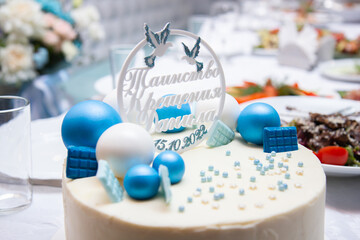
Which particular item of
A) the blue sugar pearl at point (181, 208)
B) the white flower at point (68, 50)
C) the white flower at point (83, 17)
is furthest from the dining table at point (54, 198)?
the white flower at point (83, 17)

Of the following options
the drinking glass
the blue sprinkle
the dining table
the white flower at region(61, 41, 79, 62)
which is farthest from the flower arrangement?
the blue sprinkle

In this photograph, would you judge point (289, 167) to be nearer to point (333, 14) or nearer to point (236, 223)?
point (236, 223)

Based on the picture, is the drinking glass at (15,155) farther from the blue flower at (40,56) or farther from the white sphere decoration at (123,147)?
the blue flower at (40,56)

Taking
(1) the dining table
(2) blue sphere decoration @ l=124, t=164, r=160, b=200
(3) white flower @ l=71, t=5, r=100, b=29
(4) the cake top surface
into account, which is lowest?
(1) the dining table

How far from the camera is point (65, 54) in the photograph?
7.91 feet

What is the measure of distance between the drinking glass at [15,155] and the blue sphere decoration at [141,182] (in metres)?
0.34

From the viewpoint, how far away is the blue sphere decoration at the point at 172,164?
35.0 inches

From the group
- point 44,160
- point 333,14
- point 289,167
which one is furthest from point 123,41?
point 289,167

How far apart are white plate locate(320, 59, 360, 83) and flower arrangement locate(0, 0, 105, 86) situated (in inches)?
54.8

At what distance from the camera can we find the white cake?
76 centimetres

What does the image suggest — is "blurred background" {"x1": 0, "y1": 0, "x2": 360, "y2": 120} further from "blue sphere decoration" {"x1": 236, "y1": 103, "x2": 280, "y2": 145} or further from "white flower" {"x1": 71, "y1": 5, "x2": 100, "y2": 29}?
"blue sphere decoration" {"x1": 236, "y1": 103, "x2": 280, "y2": 145}

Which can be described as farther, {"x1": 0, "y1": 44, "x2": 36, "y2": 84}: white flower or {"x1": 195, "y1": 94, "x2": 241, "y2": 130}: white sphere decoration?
{"x1": 0, "y1": 44, "x2": 36, "y2": 84}: white flower

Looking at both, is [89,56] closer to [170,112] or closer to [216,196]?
[170,112]

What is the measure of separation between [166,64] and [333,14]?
3.33 meters
